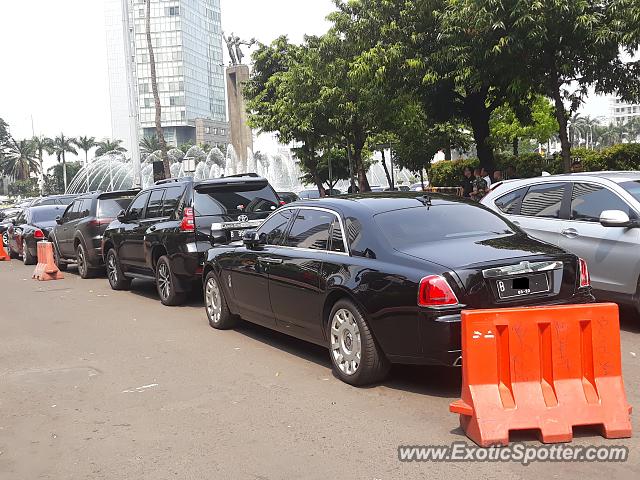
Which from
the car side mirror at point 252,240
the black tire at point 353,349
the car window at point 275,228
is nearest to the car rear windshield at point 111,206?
the car side mirror at point 252,240

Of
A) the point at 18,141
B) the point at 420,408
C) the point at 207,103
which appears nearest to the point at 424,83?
the point at 420,408

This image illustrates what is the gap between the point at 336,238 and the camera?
21.8 feet

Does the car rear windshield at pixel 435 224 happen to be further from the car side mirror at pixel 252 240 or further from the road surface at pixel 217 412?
the car side mirror at pixel 252 240

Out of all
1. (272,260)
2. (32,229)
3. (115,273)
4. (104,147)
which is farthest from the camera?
(104,147)

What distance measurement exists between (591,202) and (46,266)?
12.0 m

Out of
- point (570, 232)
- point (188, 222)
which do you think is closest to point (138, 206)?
point (188, 222)

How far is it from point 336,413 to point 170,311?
5844mm

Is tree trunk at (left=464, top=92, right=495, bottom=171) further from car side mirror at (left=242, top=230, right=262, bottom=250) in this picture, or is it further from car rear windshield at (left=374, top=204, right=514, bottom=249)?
car rear windshield at (left=374, top=204, right=514, bottom=249)

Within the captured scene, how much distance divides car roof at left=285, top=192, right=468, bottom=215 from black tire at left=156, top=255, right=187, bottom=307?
4284 millimetres

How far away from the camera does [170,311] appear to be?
1092 centimetres

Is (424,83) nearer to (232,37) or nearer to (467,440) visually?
(467,440)

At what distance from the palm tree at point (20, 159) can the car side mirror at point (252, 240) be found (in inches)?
4733

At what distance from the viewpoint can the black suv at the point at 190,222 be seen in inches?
419

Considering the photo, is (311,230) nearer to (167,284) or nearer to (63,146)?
(167,284)
